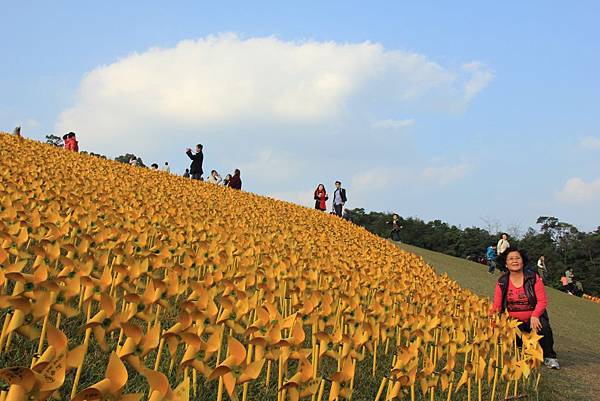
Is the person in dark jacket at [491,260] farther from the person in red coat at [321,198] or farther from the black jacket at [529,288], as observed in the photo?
the black jacket at [529,288]

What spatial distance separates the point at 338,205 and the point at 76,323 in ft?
61.0

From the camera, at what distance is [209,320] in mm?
Answer: 3787

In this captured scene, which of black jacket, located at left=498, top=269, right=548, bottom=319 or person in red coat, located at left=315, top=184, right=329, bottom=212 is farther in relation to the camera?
person in red coat, located at left=315, top=184, right=329, bottom=212

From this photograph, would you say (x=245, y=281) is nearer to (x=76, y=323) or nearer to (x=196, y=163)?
(x=76, y=323)

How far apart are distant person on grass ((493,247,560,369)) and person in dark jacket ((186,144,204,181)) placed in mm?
15225

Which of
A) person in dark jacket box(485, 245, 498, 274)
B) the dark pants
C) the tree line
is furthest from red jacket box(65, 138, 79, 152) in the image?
the tree line

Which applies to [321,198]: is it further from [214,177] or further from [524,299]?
[524,299]

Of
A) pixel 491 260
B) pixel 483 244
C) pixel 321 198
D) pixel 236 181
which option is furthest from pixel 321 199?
pixel 483 244

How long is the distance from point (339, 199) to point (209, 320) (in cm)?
1880

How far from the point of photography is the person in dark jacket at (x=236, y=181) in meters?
21.9

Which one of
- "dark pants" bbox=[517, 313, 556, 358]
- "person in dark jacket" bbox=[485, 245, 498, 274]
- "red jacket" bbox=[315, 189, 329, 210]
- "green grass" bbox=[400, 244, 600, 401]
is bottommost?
"green grass" bbox=[400, 244, 600, 401]

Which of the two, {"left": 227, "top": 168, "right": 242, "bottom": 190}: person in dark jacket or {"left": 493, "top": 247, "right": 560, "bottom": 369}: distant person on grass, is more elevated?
{"left": 227, "top": 168, "right": 242, "bottom": 190}: person in dark jacket

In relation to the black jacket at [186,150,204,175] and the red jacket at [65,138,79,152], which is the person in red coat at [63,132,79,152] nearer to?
the red jacket at [65,138,79,152]

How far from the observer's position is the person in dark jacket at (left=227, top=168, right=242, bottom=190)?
71.9ft
